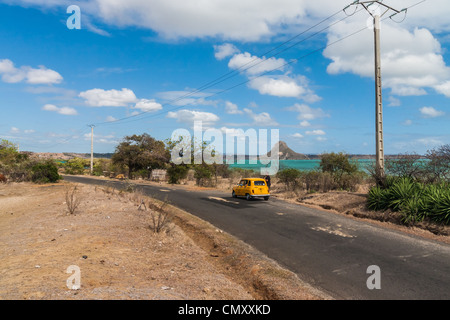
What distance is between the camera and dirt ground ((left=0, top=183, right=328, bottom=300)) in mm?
5082

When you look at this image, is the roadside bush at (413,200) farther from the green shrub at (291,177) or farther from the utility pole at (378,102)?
the green shrub at (291,177)

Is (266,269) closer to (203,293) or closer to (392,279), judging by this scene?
(203,293)

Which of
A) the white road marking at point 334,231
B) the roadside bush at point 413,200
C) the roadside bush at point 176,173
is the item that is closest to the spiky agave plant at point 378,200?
the roadside bush at point 413,200

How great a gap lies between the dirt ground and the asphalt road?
697 millimetres

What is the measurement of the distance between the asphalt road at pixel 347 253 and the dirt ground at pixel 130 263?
697 millimetres

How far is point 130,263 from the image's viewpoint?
22.4 ft

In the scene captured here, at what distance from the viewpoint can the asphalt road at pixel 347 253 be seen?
571 centimetres

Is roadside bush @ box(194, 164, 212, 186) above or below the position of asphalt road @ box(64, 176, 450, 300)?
above

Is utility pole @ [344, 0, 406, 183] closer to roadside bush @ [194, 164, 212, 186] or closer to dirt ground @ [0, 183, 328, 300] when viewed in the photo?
dirt ground @ [0, 183, 328, 300]

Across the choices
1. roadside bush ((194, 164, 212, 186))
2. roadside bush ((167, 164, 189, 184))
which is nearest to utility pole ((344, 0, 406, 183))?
roadside bush ((194, 164, 212, 186))

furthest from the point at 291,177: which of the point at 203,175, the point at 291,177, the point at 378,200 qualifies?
the point at 378,200

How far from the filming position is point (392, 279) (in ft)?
20.0

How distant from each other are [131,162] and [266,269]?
42889 mm

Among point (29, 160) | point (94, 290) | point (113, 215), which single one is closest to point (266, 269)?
point (94, 290)
